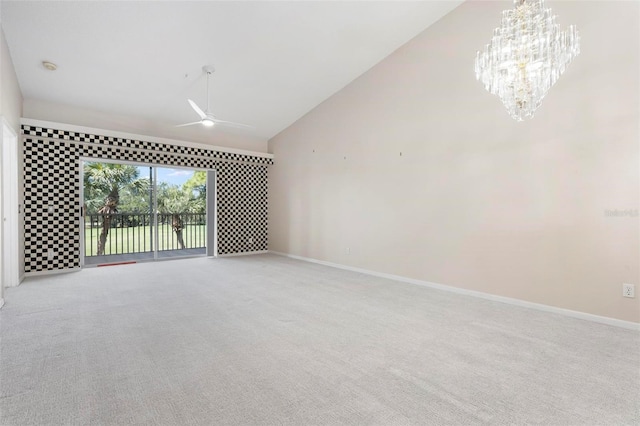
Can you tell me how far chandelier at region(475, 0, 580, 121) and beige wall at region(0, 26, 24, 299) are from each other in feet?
17.9

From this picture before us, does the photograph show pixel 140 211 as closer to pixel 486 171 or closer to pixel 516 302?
pixel 486 171

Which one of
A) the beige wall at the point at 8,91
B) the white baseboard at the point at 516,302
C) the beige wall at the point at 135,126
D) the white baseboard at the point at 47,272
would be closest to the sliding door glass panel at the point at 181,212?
the beige wall at the point at 135,126

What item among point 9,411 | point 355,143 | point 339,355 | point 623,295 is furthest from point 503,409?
point 355,143

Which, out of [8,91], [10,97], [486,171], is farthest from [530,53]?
[10,97]

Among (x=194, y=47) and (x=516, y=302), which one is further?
(x=194, y=47)

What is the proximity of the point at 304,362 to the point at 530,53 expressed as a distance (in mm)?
3282

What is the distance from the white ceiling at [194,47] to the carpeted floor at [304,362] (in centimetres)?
316

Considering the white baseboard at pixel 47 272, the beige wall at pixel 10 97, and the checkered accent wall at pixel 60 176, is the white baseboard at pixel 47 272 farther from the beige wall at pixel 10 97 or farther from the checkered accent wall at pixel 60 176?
the beige wall at pixel 10 97

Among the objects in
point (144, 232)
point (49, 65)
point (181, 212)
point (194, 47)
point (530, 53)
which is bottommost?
point (144, 232)

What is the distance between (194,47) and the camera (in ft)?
13.8

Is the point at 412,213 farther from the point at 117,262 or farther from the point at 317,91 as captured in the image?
the point at 117,262

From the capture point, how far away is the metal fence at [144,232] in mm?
6178

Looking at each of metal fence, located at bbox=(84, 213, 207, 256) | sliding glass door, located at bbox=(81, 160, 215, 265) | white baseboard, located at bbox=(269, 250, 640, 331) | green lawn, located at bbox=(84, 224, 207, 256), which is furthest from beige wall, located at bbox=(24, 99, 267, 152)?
white baseboard, located at bbox=(269, 250, 640, 331)

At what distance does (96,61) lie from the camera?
424 centimetres
